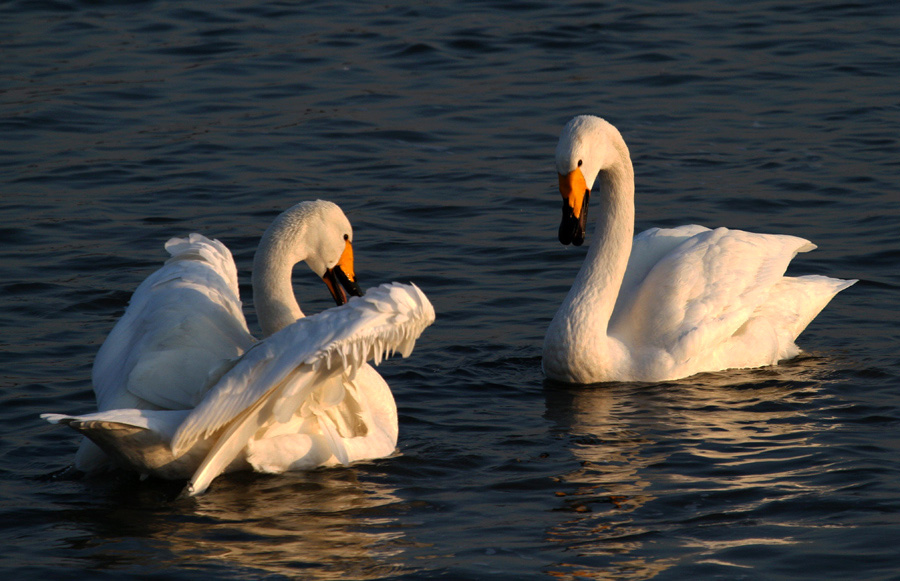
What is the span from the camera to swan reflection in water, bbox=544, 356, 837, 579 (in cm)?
607

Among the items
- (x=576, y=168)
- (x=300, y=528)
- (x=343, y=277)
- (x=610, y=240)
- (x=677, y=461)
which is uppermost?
(x=576, y=168)

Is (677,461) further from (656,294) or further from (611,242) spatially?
(611,242)

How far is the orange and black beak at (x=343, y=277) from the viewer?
25.0ft

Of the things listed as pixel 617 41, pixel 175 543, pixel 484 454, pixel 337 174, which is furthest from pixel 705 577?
pixel 617 41

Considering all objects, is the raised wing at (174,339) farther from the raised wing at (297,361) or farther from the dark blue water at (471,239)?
the dark blue water at (471,239)

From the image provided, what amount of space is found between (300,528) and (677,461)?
1989 mm

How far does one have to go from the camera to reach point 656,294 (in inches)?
338

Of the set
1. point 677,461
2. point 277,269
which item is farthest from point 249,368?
point 677,461

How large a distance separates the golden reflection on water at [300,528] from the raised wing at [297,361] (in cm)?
27

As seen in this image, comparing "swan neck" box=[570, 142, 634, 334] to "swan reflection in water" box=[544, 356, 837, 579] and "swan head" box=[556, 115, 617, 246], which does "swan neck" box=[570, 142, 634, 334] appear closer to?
"swan head" box=[556, 115, 617, 246]

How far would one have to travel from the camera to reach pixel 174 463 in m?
6.45

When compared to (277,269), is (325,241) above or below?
above

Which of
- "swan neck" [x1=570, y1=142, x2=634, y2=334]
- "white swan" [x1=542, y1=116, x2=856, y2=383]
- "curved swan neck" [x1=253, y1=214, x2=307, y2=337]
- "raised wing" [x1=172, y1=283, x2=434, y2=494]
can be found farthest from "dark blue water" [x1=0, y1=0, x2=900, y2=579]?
"curved swan neck" [x1=253, y1=214, x2=307, y2=337]

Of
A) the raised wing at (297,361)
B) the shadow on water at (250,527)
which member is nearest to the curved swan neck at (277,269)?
the shadow on water at (250,527)
